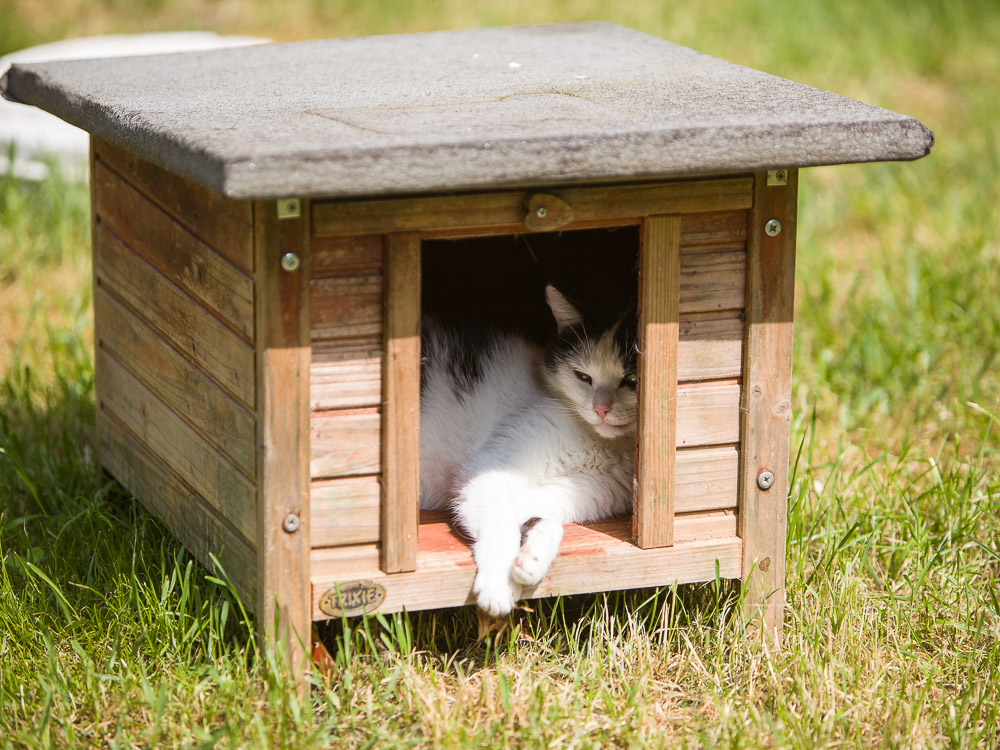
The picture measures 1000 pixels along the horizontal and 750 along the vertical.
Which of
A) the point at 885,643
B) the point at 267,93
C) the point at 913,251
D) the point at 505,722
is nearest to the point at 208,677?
the point at 505,722

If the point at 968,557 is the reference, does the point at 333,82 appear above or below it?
above

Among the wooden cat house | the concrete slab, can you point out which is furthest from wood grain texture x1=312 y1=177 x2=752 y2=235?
the concrete slab

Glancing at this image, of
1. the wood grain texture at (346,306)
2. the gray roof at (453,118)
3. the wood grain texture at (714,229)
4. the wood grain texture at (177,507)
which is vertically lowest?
the wood grain texture at (177,507)

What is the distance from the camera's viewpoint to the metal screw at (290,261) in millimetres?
1773

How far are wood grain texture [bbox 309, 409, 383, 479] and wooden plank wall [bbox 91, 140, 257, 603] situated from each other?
10 cm

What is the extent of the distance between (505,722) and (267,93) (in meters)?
1.22

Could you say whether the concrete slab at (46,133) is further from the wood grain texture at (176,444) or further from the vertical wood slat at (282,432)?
the vertical wood slat at (282,432)

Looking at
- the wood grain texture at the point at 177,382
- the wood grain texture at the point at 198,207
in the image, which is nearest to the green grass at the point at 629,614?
the wood grain texture at the point at 177,382

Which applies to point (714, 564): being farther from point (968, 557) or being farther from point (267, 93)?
point (267, 93)

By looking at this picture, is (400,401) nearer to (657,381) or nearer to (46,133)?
(657,381)

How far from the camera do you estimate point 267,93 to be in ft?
7.14

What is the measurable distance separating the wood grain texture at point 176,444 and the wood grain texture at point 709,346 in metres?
0.78

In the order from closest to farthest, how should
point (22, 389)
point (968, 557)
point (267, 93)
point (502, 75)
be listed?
1. point (267, 93)
2. point (502, 75)
3. point (968, 557)
4. point (22, 389)

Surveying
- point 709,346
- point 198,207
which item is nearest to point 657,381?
point 709,346
